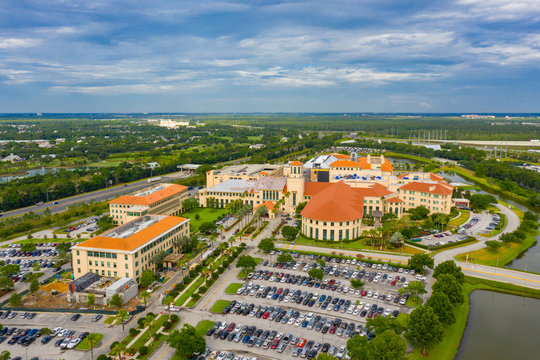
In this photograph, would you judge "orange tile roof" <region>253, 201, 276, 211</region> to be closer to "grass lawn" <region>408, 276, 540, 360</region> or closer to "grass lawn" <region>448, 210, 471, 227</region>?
"grass lawn" <region>448, 210, 471, 227</region>

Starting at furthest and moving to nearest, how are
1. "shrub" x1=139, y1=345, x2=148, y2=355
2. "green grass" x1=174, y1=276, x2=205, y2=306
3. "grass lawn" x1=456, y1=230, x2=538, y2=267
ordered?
1. "grass lawn" x1=456, y1=230, x2=538, y2=267
2. "green grass" x1=174, y1=276, x2=205, y2=306
3. "shrub" x1=139, y1=345, x2=148, y2=355

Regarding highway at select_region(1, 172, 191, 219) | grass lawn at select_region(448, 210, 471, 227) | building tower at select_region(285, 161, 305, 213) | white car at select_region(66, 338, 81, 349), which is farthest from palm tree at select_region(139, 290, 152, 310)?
grass lawn at select_region(448, 210, 471, 227)

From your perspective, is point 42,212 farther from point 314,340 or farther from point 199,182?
point 314,340

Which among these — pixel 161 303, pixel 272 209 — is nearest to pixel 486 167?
pixel 272 209

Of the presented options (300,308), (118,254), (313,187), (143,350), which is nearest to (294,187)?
(313,187)

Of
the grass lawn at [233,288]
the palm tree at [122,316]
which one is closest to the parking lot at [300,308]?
the grass lawn at [233,288]

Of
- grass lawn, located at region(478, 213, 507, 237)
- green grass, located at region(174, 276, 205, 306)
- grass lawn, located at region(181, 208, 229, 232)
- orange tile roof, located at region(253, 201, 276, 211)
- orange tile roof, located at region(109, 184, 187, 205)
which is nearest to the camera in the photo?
green grass, located at region(174, 276, 205, 306)
